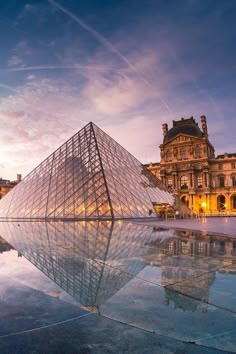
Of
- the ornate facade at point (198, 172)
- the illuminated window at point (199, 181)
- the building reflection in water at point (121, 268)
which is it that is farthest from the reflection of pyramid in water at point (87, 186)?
the illuminated window at point (199, 181)

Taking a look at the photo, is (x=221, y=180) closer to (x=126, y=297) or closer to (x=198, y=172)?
(x=198, y=172)

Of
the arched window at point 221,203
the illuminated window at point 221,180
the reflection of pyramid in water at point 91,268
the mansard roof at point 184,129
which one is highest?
the mansard roof at point 184,129

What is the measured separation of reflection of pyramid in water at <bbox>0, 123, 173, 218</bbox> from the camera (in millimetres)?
30578

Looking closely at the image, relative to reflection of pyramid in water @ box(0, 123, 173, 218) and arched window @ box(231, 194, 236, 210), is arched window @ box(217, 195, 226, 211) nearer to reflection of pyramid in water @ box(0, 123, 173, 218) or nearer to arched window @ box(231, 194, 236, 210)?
arched window @ box(231, 194, 236, 210)

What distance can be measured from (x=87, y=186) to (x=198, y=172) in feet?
147

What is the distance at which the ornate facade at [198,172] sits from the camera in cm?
6744

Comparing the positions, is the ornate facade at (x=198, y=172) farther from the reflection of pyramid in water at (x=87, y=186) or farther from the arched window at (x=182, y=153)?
the reflection of pyramid in water at (x=87, y=186)

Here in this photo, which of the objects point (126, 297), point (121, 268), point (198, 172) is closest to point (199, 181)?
point (198, 172)

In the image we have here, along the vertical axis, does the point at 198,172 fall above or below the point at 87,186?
above

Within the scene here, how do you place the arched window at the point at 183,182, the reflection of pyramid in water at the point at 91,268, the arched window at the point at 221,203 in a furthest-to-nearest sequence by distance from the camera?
the arched window at the point at 183,182 < the arched window at the point at 221,203 < the reflection of pyramid in water at the point at 91,268

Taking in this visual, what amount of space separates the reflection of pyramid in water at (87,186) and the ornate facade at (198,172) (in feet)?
97.5

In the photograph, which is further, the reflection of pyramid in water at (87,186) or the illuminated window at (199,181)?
the illuminated window at (199,181)

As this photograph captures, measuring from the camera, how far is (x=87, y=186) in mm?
32062

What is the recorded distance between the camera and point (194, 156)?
230 feet
